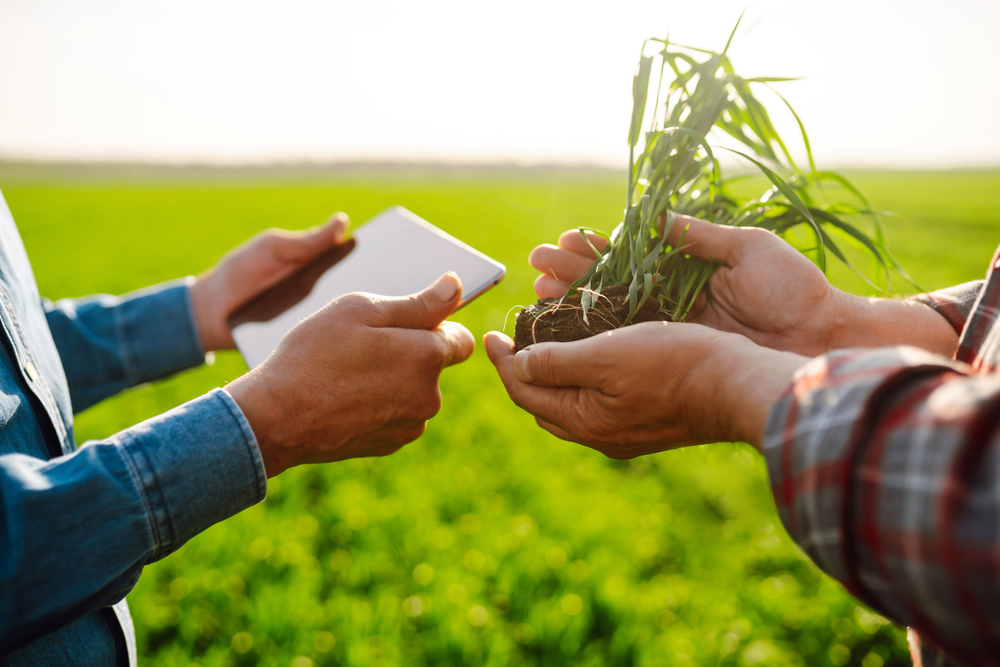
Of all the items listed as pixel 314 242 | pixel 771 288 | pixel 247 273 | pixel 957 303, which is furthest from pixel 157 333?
pixel 957 303

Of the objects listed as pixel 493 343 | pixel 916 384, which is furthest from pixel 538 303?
pixel 916 384

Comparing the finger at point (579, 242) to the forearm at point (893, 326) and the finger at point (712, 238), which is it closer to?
the finger at point (712, 238)

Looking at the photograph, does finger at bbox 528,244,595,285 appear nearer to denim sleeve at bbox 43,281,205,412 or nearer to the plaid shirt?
the plaid shirt

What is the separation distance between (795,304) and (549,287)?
717 mm

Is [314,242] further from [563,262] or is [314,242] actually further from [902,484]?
[902,484]

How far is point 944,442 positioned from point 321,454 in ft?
3.98

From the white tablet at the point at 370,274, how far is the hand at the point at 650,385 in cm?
33

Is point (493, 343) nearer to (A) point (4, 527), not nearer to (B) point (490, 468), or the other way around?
(A) point (4, 527)

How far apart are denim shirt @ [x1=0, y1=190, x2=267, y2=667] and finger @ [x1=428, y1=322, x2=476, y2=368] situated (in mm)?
537

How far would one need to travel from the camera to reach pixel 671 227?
55.4 inches

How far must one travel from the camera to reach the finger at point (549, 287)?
1652mm

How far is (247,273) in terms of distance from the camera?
6.81 ft

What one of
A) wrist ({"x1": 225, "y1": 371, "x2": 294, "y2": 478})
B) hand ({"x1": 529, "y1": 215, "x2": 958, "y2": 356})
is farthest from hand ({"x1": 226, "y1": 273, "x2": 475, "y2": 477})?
hand ({"x1": 529, "y1": 215, "x2": 958, "y2": 356})

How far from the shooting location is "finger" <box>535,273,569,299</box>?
165cm
